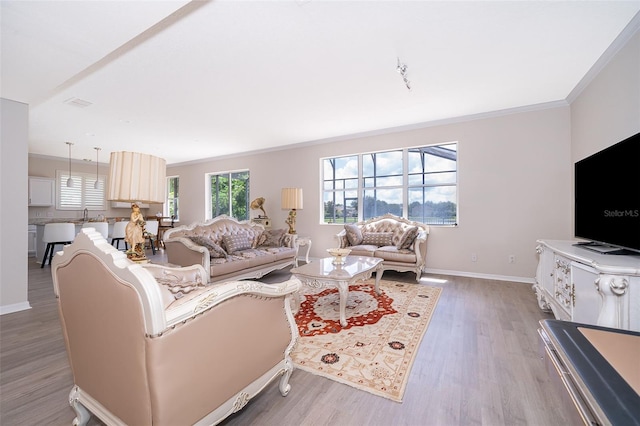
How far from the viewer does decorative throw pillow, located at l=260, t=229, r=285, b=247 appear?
470 centimetres

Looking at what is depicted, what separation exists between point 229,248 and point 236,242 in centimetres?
21

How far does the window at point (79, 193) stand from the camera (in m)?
7.23

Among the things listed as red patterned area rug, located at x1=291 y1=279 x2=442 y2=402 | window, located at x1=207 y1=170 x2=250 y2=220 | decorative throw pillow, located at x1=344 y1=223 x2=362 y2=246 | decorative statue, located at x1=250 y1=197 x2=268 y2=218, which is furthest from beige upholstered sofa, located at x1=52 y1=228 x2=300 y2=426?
window, located at x1=207 y1=170 x2=250 y2=220

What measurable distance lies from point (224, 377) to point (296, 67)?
9.40 ft


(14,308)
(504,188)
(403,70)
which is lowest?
(14,308)

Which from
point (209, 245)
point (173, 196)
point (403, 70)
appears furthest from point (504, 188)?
point (173, 196)

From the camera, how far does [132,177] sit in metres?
1.68

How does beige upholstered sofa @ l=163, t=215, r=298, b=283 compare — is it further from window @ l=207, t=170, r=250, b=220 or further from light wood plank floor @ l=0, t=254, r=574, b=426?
window @ l=207, t=170, r=250, b=220

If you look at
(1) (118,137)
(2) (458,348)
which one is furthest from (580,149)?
(1) (118,137)

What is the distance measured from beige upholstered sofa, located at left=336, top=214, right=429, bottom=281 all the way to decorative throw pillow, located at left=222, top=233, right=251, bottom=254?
1614 millimetres

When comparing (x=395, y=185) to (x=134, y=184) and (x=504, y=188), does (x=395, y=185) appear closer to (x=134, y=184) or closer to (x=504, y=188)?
(x=504, y=188)

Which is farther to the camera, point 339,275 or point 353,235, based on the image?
point 353,235

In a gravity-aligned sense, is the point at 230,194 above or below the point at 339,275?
above

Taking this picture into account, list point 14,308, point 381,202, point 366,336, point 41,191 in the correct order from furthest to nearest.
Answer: point 41,191 < point 381,202 < point 14,308 < point 366,336
